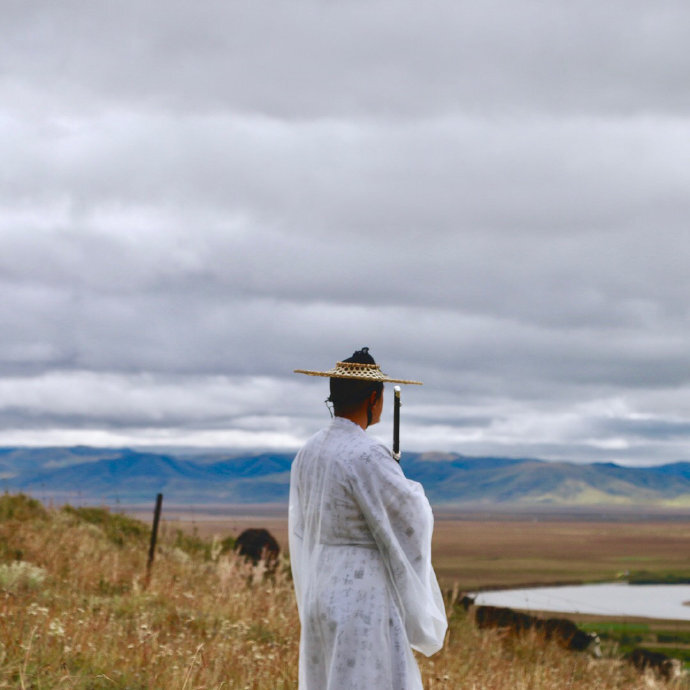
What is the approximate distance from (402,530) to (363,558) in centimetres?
24

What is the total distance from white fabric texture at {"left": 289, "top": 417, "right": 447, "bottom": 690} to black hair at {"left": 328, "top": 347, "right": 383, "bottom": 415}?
0.26 ft

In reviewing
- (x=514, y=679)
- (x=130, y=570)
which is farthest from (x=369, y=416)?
(x=130, y=570)

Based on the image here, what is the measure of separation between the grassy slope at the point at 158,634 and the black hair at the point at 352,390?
2486mm

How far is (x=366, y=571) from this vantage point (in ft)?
15.6

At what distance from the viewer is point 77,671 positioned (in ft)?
23.7

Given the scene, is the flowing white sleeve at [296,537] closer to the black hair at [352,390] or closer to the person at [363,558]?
the person at [363,558]

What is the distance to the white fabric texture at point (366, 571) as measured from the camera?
470cm

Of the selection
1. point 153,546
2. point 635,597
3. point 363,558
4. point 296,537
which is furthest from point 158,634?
point 635,597

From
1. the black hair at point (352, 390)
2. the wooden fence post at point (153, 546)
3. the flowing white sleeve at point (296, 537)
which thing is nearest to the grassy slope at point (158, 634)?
the wooden fence post at point (153, 546)

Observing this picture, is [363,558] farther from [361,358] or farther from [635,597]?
[635,597]

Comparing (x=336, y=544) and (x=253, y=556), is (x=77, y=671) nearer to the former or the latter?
(x=336, y=544)

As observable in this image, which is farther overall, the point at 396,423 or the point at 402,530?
the point at 396,423

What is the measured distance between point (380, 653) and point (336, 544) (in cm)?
58

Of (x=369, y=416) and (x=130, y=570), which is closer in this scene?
(x=369, y=416)
